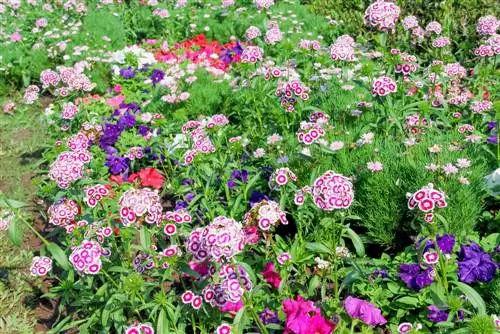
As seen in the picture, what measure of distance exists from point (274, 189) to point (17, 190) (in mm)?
2893

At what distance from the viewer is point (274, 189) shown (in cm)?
330

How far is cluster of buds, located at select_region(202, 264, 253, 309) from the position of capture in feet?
8.18

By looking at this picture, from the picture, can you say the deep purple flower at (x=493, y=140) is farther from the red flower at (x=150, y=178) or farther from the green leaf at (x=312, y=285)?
the red flower at (x=150, y=178)

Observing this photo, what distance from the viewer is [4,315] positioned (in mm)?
3807

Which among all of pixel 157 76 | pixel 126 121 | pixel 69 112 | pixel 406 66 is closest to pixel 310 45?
pixel 406 66

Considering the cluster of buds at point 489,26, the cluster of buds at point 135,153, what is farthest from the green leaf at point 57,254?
the cluster of buds at point 489,26

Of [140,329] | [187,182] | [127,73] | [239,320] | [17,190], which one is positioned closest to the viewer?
[239,320]

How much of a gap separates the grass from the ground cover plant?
2.3 inches

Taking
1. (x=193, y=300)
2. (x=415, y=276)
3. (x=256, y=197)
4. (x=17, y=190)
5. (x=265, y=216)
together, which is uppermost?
(x=265, y=216)

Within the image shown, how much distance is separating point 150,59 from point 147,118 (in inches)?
63.8

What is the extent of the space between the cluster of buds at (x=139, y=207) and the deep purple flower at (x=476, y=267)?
156 cm

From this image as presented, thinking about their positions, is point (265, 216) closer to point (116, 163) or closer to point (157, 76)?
point (116, 163)

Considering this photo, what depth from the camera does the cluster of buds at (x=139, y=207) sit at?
2783 millimetres

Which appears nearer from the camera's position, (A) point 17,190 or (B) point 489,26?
(B) point 489,26
